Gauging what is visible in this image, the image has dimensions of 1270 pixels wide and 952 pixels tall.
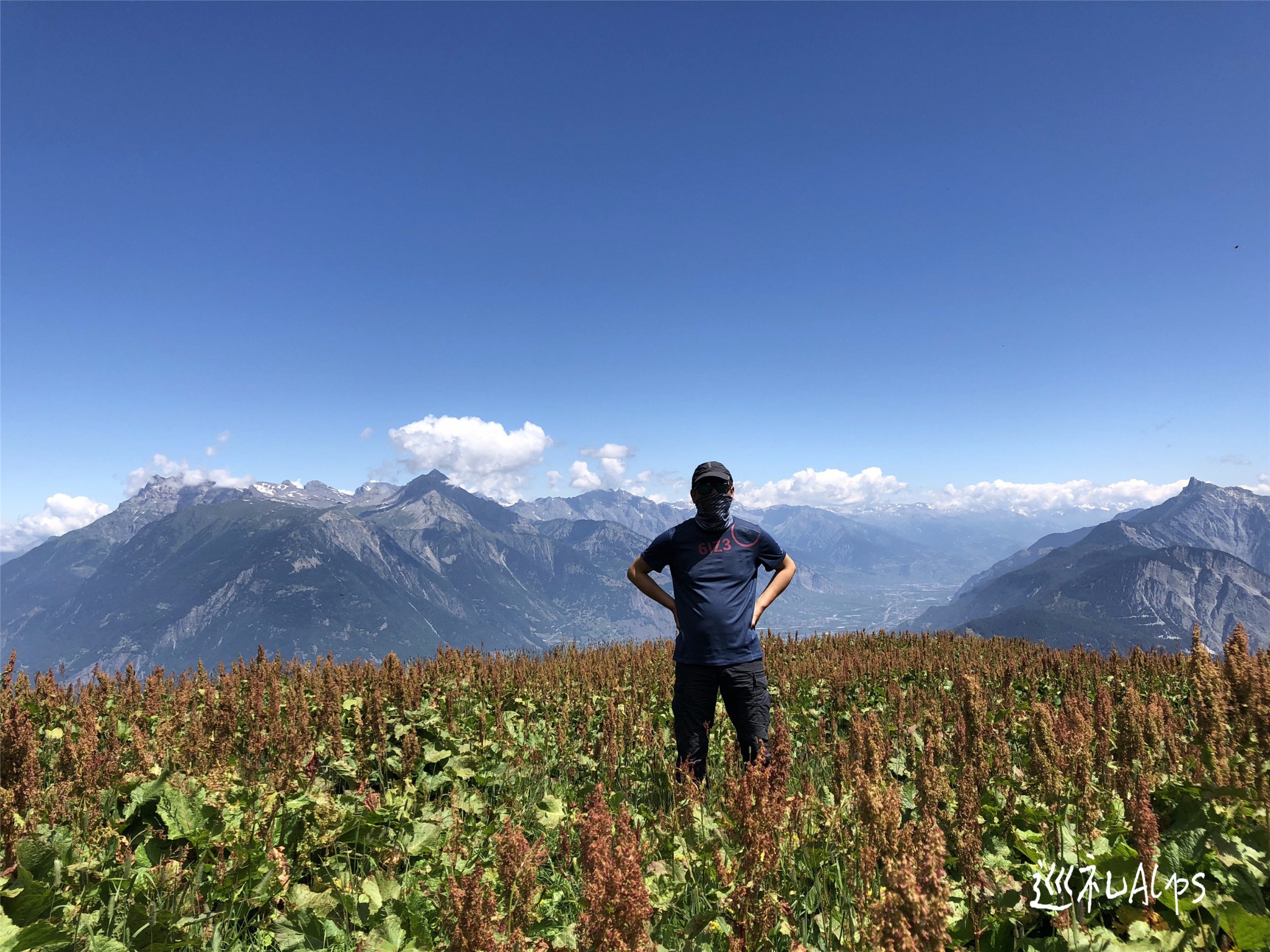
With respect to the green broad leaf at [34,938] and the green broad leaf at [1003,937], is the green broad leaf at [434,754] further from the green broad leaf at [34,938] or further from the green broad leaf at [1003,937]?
the green broad leaf at [1003,937]

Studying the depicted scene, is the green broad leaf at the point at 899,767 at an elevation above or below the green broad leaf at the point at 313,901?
below

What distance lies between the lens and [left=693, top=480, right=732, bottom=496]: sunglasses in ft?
18.8

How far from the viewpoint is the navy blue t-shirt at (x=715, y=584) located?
5539 mm

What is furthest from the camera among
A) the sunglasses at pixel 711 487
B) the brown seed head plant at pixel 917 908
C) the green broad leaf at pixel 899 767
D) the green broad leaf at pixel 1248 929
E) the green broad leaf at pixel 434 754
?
the green broad leaf at pixel 899 767

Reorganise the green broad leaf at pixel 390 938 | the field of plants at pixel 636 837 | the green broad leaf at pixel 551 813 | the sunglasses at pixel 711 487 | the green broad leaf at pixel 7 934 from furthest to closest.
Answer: the sunglasses at pixel 711 487 < the green broad leaf at pixel 551 813 < the green broad leaf at pixel 390 938 < the field of plants at pixel 636 837 < the green broad leaf at pixel 7 934

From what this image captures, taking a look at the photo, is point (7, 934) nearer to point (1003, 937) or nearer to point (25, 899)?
point (25, 899)

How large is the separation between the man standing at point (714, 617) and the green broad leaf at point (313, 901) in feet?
9.58

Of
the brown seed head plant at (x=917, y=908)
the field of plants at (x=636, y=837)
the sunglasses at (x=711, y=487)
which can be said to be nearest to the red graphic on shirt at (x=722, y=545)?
the sunglasses at (x=711, y=487)

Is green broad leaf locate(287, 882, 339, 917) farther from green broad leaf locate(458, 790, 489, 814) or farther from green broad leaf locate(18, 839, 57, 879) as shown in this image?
green broad leaf locate(458, 790, 489, 814)

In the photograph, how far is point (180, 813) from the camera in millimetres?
4238

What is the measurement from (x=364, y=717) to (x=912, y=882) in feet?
22.4

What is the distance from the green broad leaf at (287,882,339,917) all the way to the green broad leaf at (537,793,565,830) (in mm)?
1786

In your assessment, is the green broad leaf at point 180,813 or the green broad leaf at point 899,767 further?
the green broad leaf at point 899,767

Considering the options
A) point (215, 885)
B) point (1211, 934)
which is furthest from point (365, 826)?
point (1211, 934)
